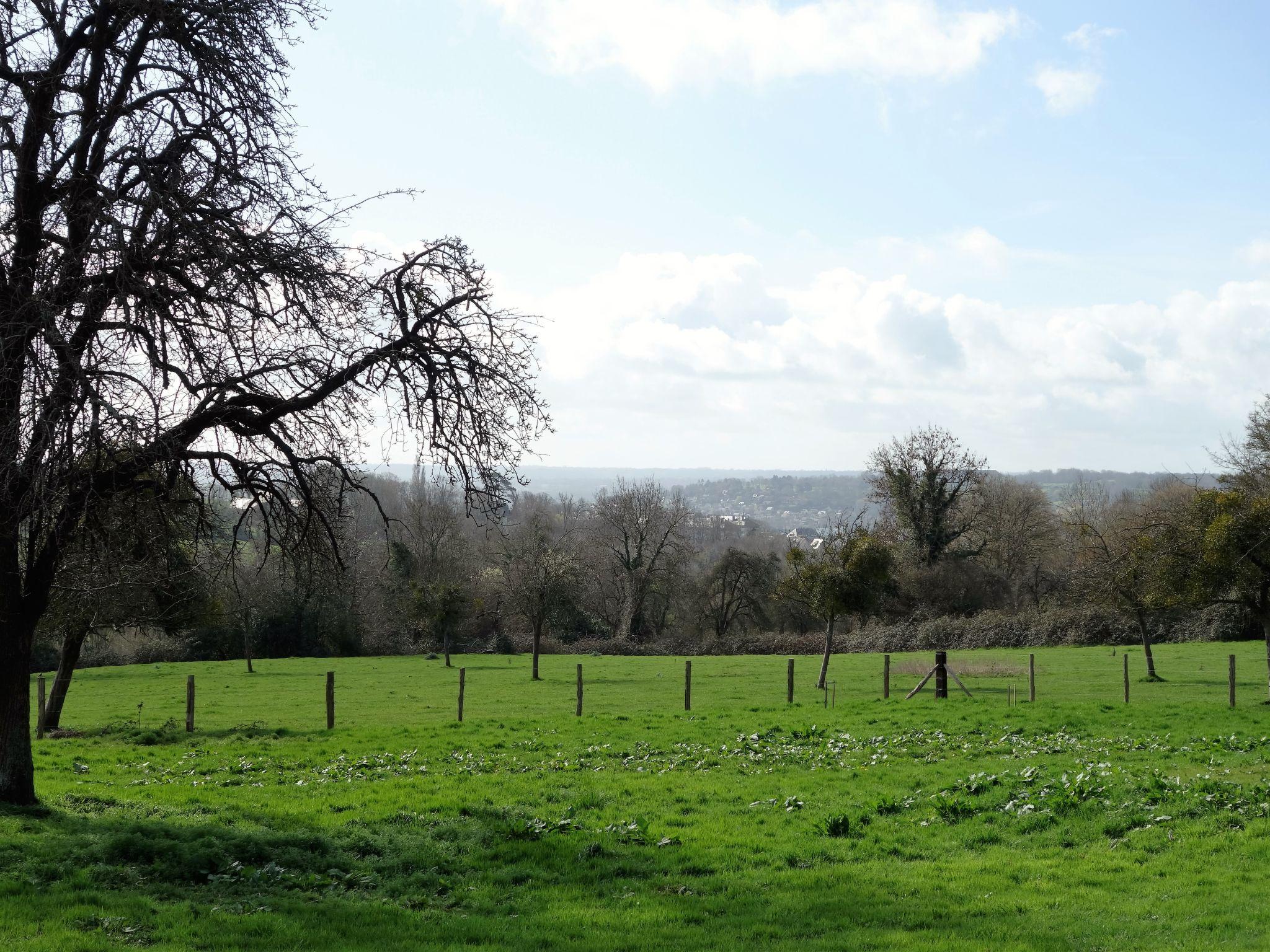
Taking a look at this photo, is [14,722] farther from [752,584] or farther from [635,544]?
[635,544]

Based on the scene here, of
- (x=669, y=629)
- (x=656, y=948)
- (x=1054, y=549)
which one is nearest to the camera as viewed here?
(x=656, y=948)

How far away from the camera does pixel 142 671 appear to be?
45906mm

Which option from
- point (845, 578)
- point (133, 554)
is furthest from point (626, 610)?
point (133, 554)

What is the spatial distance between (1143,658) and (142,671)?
44.5 metres

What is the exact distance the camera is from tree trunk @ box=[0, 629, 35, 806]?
10.8 m

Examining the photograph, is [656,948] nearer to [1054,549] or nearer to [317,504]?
[317,504]

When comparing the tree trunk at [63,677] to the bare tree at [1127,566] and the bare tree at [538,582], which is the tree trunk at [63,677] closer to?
the bare tree at [538,582]

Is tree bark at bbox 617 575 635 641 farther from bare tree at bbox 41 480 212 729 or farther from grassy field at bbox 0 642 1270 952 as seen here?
bare tree at bbox 41 480 212 729

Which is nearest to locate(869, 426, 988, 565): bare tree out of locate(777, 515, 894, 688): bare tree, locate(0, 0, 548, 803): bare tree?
locate(777, 515, 894, 688): bare tree

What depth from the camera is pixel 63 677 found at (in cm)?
2436

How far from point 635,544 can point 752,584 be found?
10.9 m

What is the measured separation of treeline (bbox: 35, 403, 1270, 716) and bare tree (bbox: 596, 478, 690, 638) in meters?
0.17

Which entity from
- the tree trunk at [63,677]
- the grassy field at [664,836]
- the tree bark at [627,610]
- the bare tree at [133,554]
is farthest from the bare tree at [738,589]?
the bare tree at [133,554]

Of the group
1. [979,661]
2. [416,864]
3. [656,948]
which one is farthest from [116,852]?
[979,661]
